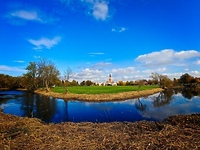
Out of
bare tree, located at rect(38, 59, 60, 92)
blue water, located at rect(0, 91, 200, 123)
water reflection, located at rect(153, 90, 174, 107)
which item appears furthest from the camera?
bare tree, located at rect(38, 59, 60, 92)

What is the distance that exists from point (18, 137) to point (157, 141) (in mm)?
5069

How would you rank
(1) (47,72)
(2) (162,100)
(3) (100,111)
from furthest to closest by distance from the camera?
(1) (47,72) → (2) (162,100) → (3) (100,111)

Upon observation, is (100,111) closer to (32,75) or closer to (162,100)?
(162,100)

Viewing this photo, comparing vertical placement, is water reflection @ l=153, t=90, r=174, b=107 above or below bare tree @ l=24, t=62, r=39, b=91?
below

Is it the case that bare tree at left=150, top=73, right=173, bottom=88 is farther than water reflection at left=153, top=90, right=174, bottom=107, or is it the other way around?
bare tree at left=150, top=73, right=173, bottom=88

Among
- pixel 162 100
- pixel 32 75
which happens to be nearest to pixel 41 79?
pixel 32 75

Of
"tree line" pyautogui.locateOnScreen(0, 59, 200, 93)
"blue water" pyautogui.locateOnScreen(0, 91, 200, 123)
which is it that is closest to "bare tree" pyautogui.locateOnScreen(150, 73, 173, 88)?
"tree line" pyautogui.locateOnScreen(0, 59, 200, 93)

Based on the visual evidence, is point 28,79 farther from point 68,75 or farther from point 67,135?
point 67,135

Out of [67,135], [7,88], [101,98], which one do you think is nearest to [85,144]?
[67,135]

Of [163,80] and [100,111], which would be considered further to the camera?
[163,80]

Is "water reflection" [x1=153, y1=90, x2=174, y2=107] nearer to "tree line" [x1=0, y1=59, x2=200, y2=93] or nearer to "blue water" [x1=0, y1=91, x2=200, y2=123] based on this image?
"blue water" [x1=0, y1=91, x2=200, y2=123]

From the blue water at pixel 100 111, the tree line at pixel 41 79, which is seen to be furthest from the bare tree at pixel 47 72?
the blue water at pixel 100 111

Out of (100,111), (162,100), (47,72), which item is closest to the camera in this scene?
(100,111)

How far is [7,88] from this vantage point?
88500 mm
